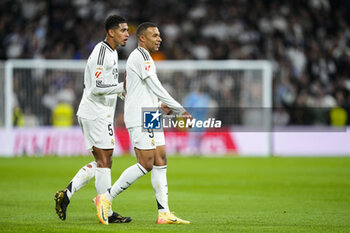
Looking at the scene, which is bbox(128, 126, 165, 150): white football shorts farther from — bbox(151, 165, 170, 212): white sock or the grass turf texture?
the grass turf texture

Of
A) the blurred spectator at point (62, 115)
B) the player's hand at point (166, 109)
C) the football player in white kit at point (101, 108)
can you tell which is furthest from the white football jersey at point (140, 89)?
the blurred spectator at point (62, 115)

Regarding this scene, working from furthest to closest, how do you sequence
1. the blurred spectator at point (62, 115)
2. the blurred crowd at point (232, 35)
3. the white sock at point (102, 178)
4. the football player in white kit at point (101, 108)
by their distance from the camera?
the blurred crowd at point (232, 35), the blurred spectator at point (62, 115), the white sock at point (102, 178), the football player in white kit at point (101, 108)

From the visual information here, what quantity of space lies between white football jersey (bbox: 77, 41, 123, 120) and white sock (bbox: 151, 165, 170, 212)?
3.45 ft

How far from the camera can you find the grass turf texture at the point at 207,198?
8438 mm

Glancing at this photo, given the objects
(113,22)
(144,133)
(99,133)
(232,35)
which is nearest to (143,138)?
(144,133)

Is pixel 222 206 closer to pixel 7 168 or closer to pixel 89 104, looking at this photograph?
pixel 89 104

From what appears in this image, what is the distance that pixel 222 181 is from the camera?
1523cm

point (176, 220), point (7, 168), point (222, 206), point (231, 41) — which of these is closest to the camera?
point (176, 220)

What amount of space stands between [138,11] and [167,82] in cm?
492

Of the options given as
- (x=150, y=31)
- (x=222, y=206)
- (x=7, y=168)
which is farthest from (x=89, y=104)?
(x=7, y=168)

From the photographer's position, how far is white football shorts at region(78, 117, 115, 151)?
8.95 m

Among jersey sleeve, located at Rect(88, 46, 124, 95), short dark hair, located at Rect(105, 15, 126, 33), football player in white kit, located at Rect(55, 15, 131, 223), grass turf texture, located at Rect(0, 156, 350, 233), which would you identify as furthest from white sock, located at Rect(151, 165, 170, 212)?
short dark hair, located at Rect(105, 15, 126, 33)

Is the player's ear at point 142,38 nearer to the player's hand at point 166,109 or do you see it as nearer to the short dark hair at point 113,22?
the short dark hair at point 113,22

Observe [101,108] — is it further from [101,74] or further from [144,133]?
[144,133]
